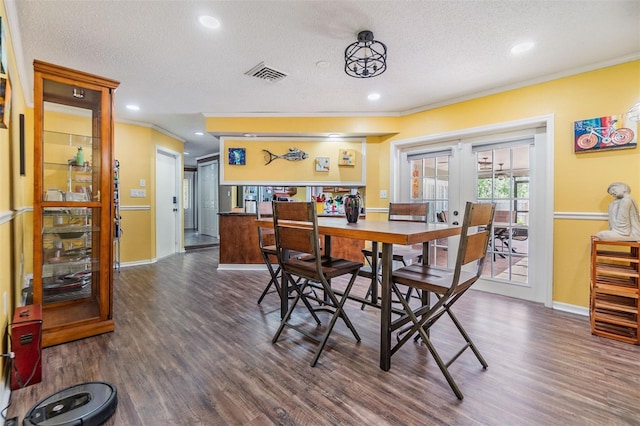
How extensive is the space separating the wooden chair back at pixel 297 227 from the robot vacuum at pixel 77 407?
121cm

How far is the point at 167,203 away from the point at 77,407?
4.84 meters

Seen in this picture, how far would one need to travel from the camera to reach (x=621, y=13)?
2.04 meters

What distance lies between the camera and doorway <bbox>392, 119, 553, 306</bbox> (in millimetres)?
3143

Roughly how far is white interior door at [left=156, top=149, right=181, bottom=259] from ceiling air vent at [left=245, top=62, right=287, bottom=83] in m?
3.30

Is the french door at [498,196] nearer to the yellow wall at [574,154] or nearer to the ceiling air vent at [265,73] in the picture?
the yellow wall at [574,154]

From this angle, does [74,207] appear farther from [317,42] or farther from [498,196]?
[498,196]

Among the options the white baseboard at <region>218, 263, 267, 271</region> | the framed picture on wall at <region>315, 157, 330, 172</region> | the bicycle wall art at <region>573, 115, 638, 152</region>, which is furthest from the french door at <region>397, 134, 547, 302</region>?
the white baseboard at <region>218, 263, 267, 271</region>

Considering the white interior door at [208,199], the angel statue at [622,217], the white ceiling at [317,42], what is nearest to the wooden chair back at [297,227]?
the white ceiling at [317,42]

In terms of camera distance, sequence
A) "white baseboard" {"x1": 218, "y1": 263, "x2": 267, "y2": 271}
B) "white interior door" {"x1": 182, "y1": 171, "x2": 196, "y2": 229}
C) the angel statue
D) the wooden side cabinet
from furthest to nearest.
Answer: "white interior door" {"x1": 182, "y1": 171, "x2": 196, "y2": 229}, "white baseboard" {"x1": 218, "y1": 263, "x2": 267, "y2": 271}, the angel statue, the wooden side cabinet

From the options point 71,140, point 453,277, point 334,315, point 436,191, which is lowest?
point 334,315

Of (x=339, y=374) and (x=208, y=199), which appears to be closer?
(x=339, y=374)

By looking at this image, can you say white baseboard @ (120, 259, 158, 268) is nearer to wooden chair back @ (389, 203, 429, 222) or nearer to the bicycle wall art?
wooden chair back @ (389, 203, 429, 222)

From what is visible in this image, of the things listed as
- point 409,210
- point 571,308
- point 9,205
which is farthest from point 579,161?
point 9,205

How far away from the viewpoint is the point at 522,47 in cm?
247
